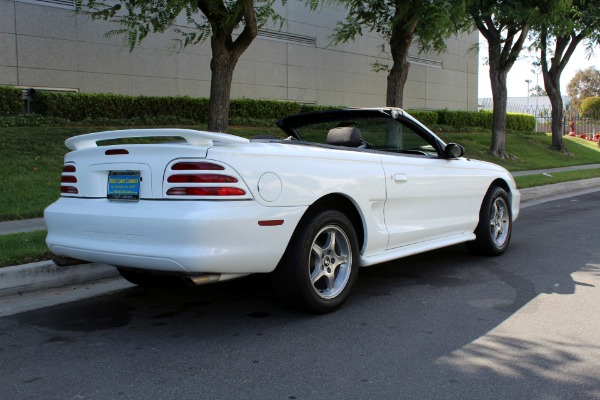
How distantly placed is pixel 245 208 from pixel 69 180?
1579 mm

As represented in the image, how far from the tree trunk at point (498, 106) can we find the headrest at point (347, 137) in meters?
16.6

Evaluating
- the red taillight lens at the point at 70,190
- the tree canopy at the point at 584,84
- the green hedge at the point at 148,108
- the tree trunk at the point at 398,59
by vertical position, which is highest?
the tree canopy at the point at 584,84

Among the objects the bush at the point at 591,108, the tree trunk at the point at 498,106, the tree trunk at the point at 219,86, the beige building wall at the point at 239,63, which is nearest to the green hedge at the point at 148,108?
the beige building wall at the point at 239,63

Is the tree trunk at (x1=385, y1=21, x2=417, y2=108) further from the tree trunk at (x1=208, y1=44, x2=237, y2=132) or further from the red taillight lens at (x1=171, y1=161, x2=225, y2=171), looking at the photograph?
the red taillight lens at (x1=171, y1=161, x2=225, y2=171)

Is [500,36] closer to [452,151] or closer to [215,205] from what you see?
[452,151]

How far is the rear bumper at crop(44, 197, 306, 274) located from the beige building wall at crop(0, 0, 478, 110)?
1259cm

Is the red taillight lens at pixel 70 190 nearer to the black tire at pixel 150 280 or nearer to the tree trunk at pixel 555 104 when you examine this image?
the black tire at pixel 150 280

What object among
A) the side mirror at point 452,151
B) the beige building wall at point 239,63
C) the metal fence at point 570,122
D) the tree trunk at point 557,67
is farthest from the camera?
the metal fence at point 570,122

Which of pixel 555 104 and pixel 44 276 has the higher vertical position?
pixel 555 104

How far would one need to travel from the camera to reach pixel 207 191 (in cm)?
380

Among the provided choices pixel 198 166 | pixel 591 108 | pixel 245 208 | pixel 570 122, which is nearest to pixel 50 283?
pixel 198 166

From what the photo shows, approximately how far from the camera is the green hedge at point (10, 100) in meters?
13.4

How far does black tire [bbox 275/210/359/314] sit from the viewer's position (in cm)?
422

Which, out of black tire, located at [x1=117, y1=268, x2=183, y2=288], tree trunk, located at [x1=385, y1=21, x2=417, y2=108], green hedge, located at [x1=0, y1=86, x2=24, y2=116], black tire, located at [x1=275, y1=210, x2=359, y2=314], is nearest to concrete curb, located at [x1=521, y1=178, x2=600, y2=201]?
tree trunk, located at [x1=385, y1=21, x2=417, y2=108]
